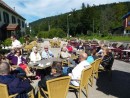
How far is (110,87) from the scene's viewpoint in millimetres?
7719

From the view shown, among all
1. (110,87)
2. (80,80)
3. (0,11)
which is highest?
(0,11)

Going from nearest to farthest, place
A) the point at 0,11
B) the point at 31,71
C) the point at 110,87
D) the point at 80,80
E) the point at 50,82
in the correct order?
the point at 50,82
the point at 80,80
the point at 110,87
the point at 31,71
the point at 0,11

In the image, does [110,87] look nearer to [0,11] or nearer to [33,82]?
[33,82]

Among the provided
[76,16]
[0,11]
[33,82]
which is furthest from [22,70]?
[76,16]

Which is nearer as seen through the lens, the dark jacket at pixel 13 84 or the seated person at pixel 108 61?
the dark jacket at pixel 13 84

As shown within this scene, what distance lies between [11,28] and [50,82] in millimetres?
31619

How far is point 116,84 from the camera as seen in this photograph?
811 cm

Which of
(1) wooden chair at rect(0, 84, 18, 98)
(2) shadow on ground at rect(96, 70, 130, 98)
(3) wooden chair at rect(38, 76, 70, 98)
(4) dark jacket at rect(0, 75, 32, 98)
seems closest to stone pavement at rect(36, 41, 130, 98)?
(2) shadow on ground at rect(96, 70, 130, 98)

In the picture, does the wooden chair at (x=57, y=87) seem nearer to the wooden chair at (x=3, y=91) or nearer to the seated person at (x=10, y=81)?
the seated person at (x=10, y=81)

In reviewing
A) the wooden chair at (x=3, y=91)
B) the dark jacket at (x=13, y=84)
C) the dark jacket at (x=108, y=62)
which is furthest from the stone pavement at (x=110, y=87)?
the wooden chair at (x=3, y=91)

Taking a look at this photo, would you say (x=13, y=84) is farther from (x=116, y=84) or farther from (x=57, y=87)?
(x=116, y=84)

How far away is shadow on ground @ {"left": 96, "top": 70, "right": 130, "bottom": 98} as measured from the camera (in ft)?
23.1


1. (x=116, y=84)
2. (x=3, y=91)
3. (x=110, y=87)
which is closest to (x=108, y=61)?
(x=116, y=84)

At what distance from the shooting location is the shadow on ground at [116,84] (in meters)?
7.04
